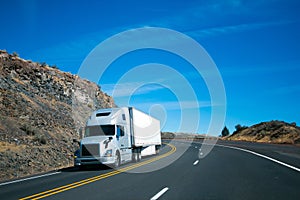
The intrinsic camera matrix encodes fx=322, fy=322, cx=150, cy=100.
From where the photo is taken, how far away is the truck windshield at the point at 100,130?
1894 cm

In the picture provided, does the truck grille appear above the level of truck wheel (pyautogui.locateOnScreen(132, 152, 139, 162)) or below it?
above

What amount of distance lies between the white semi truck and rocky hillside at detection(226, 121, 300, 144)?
31629mm

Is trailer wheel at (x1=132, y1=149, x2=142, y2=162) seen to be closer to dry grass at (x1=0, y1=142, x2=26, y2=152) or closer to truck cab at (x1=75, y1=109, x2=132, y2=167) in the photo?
truck cab at (x1=75, y1=109, x2=132, y2=167)

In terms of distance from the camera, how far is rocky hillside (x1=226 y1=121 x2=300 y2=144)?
51037mm

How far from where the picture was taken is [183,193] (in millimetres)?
9250

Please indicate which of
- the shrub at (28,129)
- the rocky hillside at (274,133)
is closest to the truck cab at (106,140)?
the shrub at (28,129)

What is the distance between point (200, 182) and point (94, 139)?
327 inches

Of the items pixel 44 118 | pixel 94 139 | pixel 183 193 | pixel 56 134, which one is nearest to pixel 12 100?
pixel 44 118

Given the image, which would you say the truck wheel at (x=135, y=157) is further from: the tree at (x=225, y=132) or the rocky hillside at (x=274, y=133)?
the tree at (x=225, y=132)

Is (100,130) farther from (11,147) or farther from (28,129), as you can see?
(28,129)

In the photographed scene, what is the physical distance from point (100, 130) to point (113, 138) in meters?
1.23

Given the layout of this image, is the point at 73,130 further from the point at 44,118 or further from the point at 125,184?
the point at 125,184

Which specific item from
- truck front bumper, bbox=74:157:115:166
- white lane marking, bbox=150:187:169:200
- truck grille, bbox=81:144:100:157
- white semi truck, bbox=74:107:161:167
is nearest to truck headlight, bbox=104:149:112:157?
white semi truck, bbox=74:107:161:167

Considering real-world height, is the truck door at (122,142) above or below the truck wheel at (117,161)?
above
